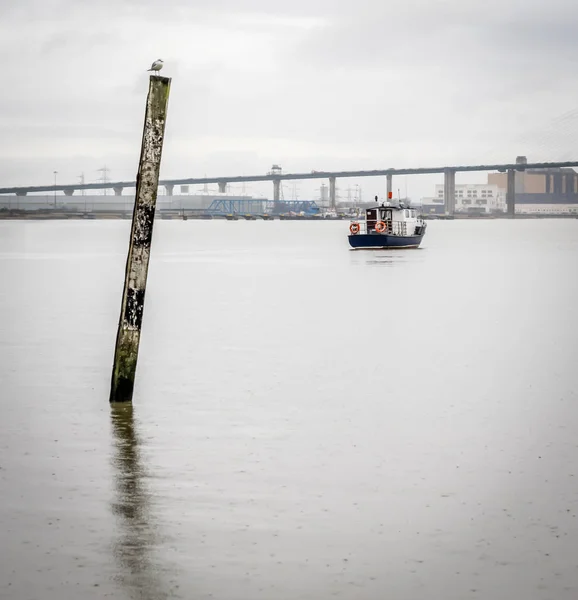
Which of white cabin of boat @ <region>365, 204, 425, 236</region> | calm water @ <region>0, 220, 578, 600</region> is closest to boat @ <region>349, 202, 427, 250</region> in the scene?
white cabin of boat @ <region>365, 204, 425, 236</region>

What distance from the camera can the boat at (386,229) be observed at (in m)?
70.4

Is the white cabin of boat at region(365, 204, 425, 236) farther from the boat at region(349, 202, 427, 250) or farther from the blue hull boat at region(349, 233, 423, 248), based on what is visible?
the blue hull boat at region(349, 233, 423, 248)

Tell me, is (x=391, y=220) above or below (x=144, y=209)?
below

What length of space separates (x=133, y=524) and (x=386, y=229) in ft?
208

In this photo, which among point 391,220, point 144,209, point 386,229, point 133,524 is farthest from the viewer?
point 391,220

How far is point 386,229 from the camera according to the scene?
232 feet

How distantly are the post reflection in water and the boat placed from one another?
59.5 m

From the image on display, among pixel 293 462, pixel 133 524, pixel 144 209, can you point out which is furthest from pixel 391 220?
pixel 133 524

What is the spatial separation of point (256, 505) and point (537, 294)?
25.1m

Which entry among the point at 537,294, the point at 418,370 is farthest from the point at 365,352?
the point at 537,294

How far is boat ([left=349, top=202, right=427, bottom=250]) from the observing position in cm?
7038

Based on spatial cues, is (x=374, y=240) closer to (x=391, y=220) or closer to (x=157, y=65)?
(x=391, y=220)

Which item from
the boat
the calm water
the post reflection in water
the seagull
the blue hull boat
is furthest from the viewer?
the boat

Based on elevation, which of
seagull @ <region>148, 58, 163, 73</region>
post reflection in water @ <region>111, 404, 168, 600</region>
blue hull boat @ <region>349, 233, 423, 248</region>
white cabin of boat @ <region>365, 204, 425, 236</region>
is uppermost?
seagull @ <region>148, 58, 163, 73</region>
